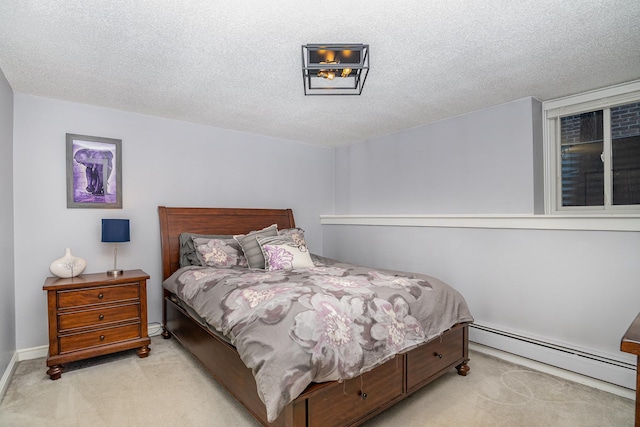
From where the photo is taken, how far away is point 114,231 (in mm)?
2963

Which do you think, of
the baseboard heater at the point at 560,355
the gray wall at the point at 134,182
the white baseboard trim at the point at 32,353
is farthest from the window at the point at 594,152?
the white baseboard trim at the point at 32,353

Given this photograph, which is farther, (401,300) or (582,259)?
(582,259)

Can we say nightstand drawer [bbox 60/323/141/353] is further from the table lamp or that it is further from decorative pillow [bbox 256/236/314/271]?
decorative pillow [bbox 256/236/314/271]

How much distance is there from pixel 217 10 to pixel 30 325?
3116 mm

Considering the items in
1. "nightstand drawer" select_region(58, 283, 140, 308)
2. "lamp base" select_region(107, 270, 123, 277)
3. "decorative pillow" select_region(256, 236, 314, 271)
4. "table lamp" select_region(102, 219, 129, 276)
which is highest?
"table lamp" select_region(102, 219, 129, 276)

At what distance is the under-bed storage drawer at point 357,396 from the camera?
5.41 ft

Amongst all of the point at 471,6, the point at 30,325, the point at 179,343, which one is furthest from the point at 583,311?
the point at 30,325

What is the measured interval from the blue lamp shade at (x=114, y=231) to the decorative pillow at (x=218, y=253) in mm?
637

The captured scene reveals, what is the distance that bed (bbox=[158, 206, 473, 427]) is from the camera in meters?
1.63

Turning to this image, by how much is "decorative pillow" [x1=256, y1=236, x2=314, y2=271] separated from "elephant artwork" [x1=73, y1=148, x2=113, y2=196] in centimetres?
164

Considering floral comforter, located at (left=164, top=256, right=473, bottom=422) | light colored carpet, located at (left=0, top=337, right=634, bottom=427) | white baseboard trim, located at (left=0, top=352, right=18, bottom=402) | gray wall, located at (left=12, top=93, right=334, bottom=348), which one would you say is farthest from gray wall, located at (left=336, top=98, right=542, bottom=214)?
white baseboard trim, located at (left=0, top=352, right=18, bottom=402)

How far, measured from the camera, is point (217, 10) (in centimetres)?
171

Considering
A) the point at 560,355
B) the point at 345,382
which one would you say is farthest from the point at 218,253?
the point at 560,355

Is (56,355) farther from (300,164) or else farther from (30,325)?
(300,164)
